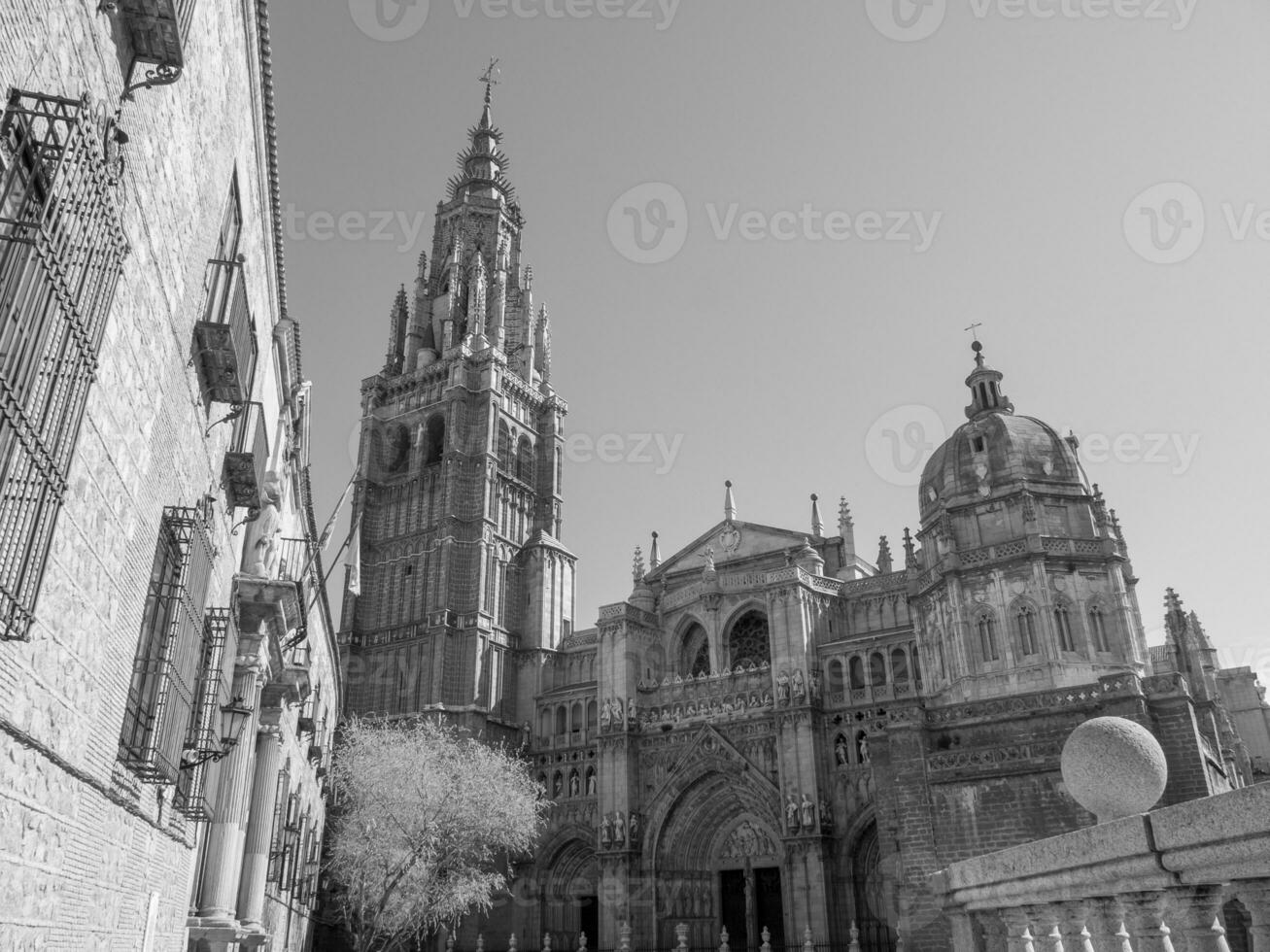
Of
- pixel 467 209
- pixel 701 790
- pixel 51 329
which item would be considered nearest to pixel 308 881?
pixel 701 790

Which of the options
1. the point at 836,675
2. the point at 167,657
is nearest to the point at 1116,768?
the point at 167,657

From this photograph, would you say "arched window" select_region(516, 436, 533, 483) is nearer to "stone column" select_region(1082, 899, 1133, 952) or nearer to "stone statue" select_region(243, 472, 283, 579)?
"stone statue" select_region(243, 472, 283, 579)

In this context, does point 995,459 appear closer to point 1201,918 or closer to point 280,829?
point 280,829

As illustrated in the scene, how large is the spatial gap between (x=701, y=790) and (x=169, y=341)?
3327cm

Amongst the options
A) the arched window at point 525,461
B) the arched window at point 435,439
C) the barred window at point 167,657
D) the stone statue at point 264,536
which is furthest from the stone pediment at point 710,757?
the barred window at point 167,657

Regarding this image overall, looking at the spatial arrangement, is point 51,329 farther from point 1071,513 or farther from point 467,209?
point 467,209

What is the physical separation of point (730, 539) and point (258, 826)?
32.9m

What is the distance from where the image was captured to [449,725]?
44.0 m

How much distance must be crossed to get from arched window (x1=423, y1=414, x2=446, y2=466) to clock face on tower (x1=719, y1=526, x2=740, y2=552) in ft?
54.6

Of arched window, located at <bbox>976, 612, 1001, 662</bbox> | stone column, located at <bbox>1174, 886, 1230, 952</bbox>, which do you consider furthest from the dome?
stone column, located at <bbox>1174, 886, 1230, 952</bbox>

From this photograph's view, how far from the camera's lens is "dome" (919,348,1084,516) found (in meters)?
33.4

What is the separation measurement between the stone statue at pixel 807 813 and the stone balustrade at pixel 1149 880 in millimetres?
28463

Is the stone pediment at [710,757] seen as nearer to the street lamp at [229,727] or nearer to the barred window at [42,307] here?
the street lamp at [229,727]

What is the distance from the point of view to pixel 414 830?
31.6 meters
